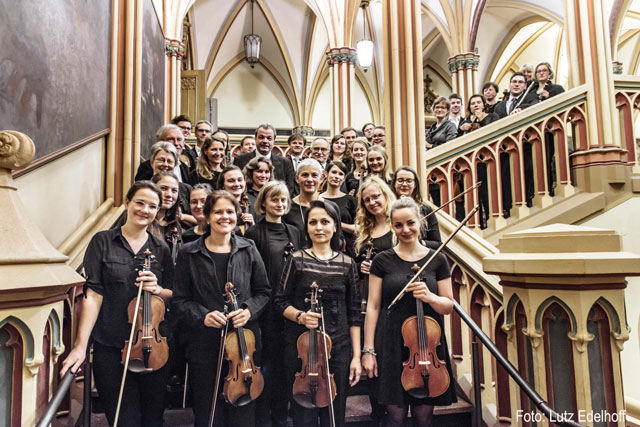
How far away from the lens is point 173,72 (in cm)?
856

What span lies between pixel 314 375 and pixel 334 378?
0.15 m

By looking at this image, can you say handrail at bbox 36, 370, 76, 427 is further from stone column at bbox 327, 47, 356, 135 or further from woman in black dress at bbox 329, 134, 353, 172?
stone column at bbox 327, 47, 356, 135

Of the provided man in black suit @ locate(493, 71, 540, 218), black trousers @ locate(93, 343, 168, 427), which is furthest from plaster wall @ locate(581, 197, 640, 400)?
black trousers @ locate(93, 343, 168, 427)

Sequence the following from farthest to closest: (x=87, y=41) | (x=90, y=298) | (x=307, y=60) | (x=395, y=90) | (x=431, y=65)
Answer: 1. (x=431, y=65)
2. (x=307, y=60)
3. (x=395, y=90)
4. (x=87, y=41)
5. (x=90, y=298)

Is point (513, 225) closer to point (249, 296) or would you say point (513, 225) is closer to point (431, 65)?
point (249, 296)

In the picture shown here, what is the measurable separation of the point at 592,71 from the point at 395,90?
2035 millimetres

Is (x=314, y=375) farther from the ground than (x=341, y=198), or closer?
closer

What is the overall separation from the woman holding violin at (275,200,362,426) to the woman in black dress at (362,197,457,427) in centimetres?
9

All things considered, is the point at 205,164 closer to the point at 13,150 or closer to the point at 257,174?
the point at 257,174

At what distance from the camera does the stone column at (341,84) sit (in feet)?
31.4

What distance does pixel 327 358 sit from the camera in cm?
204

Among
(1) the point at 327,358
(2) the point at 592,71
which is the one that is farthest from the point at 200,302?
(2) the point at 592,71

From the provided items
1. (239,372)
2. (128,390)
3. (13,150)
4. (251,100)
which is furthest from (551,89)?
(251,100)

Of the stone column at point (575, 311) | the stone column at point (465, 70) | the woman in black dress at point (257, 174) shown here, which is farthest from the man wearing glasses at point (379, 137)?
the stone column at point (465, 70)
